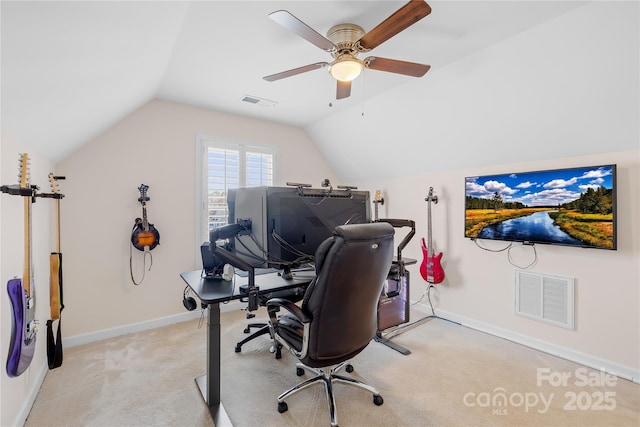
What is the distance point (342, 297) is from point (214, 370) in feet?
3.45

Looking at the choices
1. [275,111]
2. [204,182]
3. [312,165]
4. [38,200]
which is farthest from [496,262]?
[38,200]

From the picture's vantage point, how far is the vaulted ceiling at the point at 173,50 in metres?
1.14

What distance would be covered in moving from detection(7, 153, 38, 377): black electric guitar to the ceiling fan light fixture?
5.98 feet

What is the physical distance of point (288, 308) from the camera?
1618mm

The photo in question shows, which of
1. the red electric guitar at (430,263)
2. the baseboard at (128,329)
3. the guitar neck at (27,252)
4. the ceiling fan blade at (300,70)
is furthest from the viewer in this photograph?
the red electric guitar at (430,263)

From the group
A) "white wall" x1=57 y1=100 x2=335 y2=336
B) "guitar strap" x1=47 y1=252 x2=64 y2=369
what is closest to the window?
"white wall" x1=57 y1=100 x2=335 y2=336

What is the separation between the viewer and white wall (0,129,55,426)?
4.78ft

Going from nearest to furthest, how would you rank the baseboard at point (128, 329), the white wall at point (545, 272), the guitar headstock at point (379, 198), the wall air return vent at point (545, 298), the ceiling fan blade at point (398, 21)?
the ceiling fan blade at point (398, 21), the white wall at point (545, 272), the wall air return vent at point (545, 298), the baseboard at point (128, 329), the guitar headstock at point (379, 198)

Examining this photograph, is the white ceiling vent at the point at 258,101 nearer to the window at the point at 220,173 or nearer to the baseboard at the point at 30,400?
the window at the point at 220,173

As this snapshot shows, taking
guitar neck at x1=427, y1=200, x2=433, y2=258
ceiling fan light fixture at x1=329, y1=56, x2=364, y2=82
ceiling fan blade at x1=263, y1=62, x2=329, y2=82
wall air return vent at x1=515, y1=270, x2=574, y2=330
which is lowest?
wall air return vent at x1=515, y1=270, x2=574, y2=330

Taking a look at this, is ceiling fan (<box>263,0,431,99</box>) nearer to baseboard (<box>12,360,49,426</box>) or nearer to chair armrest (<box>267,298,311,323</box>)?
chair armrest (<box>267,298,311,323</box>)

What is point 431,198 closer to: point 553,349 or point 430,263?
point 430,263

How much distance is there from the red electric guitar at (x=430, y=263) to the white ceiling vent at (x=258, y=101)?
85.3 inches

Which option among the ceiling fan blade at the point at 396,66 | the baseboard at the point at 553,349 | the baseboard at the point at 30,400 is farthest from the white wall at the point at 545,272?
the baseboard at the point at 30,400
